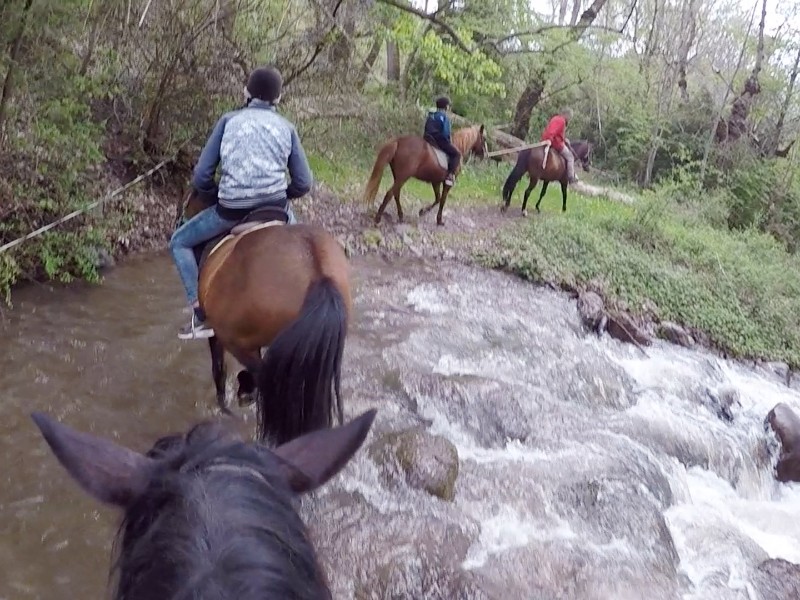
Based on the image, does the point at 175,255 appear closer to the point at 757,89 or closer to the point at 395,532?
the point at 395,532

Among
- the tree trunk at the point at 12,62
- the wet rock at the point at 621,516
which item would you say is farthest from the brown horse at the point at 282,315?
the tree trunk at the point at 12,62

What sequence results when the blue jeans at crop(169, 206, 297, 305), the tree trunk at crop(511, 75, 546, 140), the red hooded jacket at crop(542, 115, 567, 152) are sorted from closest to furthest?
1. the blue jeans at crop(169, 206, 297, 305)
2. the red hooded jacket at crop(542, 115, 567, 152)
3. the tree trunk at crop(511, 75, 546, 140)

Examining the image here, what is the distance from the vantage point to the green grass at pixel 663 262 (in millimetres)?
11234

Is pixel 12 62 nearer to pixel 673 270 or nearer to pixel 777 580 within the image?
pixel 777 580

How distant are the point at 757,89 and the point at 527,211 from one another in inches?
388

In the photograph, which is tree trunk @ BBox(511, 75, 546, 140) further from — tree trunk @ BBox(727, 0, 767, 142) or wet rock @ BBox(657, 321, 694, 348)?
wet rock @ BBox(657, 321, 694, 348)

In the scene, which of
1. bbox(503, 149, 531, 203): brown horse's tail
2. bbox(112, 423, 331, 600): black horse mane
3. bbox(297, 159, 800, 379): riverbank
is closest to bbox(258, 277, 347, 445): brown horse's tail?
bbox(112, 423, 331, 600): black horse mane

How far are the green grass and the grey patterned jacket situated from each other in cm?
660

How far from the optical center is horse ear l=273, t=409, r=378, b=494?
5.91ft

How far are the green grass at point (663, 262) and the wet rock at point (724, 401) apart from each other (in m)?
2.15

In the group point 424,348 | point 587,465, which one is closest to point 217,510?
point 587,465

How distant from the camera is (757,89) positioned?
68.2ft

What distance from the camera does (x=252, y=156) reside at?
5.13 metres

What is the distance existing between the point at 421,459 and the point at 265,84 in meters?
2.80
